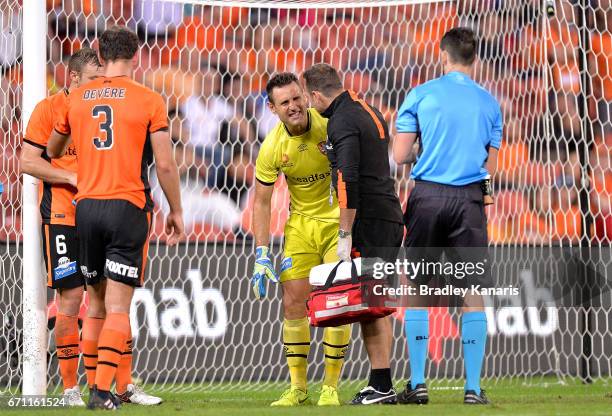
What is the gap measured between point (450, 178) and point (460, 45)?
69cm

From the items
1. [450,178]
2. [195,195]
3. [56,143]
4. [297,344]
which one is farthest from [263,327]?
[56,143]

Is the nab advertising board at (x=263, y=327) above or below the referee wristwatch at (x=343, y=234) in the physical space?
below

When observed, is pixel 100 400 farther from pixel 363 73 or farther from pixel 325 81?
pixel 363 73

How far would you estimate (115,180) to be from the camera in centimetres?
512

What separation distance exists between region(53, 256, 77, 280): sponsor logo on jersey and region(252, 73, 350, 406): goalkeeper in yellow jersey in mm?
1009

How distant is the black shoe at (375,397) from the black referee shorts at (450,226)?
0.63 metres

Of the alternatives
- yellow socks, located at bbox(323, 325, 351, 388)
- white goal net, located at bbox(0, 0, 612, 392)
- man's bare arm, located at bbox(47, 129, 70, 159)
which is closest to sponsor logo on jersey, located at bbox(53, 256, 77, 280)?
man's bare arm, located at bbox(47, 129, 70, 159)

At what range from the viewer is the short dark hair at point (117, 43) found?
5180mm

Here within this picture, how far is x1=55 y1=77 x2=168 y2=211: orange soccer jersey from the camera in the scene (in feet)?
16.8

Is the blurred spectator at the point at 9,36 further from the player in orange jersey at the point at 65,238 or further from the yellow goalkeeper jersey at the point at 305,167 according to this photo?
the yellow goalkeeper jersey at the point at 305,167

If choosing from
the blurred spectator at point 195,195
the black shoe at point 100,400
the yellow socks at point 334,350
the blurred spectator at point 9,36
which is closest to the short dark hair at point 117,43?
the black shoe at point 100,400

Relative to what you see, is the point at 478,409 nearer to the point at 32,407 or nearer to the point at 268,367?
the point at 32,407

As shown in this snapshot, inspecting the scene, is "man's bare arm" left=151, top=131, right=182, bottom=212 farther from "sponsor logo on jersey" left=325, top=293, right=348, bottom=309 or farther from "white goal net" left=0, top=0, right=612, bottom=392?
"white goal net" left=0, top=0, right=612, bottom=392

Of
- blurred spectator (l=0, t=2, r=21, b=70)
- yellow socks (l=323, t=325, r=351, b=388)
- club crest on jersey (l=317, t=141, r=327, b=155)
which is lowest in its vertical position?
yellow socks (l=323, t=325, r=351, b=388)
